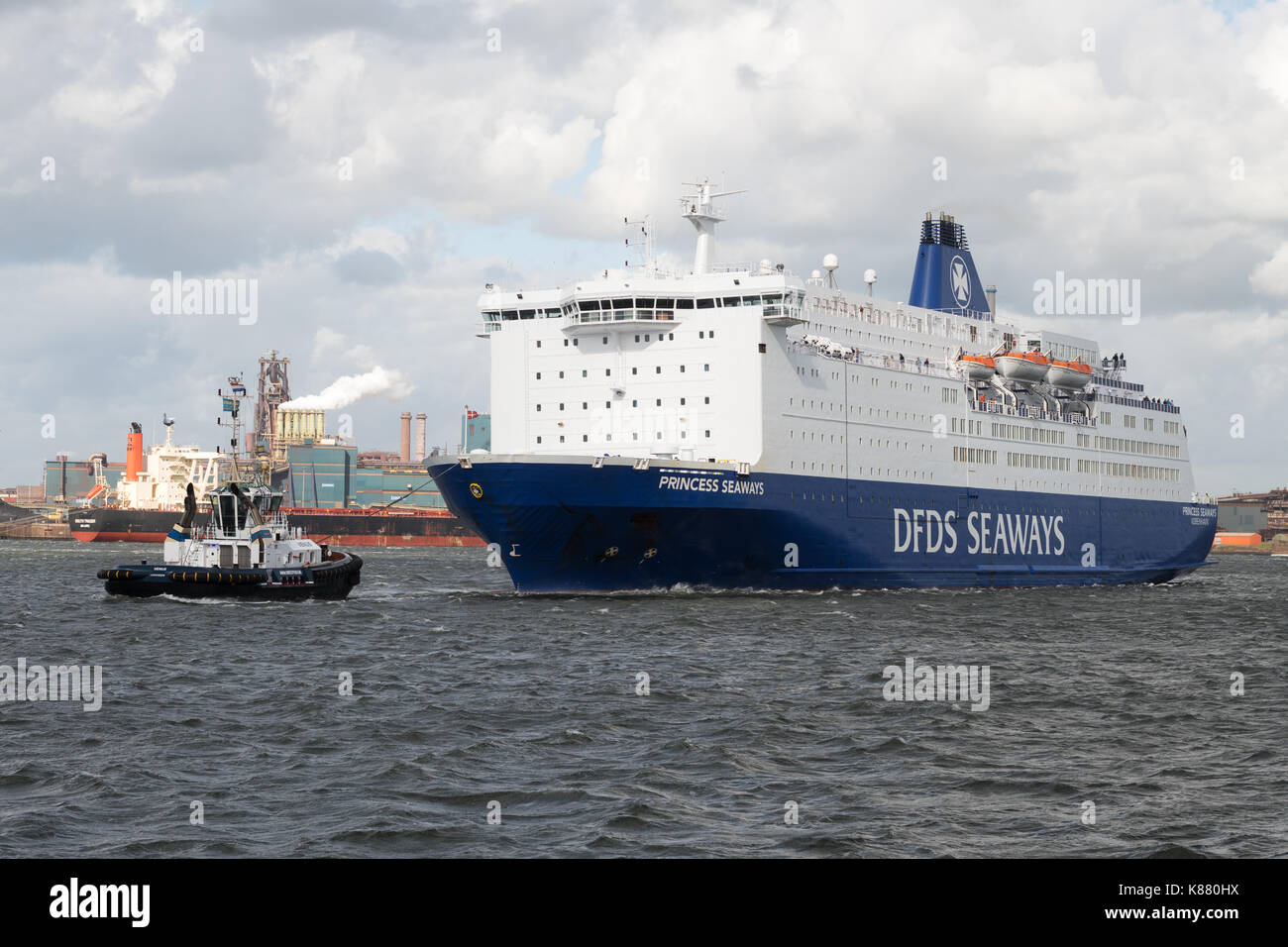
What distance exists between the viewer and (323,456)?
479 ft

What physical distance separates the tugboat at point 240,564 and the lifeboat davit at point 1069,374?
31.5 meters

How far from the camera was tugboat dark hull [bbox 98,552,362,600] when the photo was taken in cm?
3872

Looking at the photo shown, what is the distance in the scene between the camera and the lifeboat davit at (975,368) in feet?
167

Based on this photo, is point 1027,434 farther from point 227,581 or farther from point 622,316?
point 227,581

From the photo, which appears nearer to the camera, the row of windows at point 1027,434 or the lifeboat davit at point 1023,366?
the row of windows at point 1027,434

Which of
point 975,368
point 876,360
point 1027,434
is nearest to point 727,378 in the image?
point 876,360

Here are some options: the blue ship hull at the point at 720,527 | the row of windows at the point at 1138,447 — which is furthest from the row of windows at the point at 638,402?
the row of windows at the point at 1138,447

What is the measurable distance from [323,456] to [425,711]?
132 m

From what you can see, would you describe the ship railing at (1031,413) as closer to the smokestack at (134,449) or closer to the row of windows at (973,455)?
the row of windows at (973,455)

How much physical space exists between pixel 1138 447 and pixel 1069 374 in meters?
7.32

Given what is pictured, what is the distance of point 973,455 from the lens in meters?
48.9

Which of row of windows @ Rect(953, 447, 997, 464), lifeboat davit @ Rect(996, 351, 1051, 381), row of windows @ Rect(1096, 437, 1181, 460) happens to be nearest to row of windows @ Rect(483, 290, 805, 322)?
row of windows @ Rect(953, 447, 997, 464)
